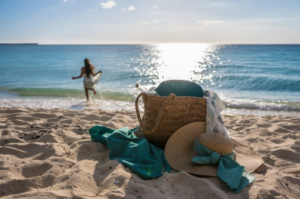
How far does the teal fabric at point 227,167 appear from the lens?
2.83 meters

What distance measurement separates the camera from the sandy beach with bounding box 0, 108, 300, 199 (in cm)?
268

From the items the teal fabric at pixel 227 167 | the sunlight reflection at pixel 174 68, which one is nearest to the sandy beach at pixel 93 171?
the teal fabric at pixel 227 167

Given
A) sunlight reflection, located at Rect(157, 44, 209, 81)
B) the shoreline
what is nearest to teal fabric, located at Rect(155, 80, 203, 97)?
the shoreline

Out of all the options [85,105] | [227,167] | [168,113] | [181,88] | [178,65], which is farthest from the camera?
[178,65]

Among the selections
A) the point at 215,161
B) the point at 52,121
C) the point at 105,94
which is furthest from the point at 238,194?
the point at 105,94

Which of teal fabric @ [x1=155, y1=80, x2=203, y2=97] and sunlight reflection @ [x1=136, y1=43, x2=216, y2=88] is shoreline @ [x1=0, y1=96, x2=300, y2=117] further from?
sunlight reflection @ [x1=136, y1=43, x2=216, y2=88]

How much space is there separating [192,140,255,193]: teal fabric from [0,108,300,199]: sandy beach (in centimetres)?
7

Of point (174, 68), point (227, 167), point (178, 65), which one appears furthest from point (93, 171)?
point (178, 65)

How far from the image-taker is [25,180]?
283 cm

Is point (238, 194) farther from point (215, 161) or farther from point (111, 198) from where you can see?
point (111, 198)

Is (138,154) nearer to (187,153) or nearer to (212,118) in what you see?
(187,153)

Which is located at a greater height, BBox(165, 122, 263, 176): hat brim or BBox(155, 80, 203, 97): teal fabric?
BBox(155, 80, 203, 97): teal fabric

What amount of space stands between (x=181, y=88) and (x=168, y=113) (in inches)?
16.7

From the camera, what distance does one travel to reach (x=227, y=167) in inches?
120
